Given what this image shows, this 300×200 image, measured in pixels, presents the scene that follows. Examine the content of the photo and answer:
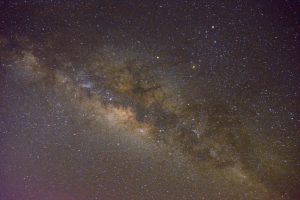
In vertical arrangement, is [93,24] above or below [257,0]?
below

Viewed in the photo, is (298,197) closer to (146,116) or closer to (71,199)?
(146,116)

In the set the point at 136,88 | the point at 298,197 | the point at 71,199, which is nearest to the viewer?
the point at 136,88

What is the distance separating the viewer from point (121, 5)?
8.09m

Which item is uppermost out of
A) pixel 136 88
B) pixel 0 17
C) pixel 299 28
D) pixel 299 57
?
pixel 299 28

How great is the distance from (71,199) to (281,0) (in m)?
11.3

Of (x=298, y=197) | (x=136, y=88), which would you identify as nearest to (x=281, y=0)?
(x=136, y=88)

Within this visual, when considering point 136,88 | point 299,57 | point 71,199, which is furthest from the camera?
point 71,199

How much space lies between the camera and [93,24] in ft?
27.4

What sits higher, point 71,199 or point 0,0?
point 0,0

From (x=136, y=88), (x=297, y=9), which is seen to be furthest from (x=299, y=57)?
(x=136, y=88)

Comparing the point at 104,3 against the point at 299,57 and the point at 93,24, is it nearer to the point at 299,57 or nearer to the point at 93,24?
the point at 93,24

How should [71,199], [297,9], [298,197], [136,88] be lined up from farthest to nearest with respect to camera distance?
[71,199] < [298,197] < [136,88] < [297,9]

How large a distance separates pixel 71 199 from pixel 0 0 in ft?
28.6

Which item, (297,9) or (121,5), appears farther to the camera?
(121,5)
